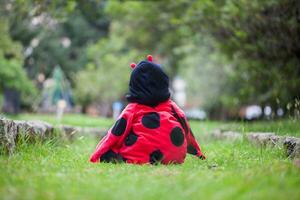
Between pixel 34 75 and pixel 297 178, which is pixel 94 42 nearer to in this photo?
pixel 34 75

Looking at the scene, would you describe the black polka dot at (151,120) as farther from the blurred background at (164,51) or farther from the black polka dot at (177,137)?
the blurred background at (164,51)

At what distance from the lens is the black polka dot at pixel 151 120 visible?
4.84 m

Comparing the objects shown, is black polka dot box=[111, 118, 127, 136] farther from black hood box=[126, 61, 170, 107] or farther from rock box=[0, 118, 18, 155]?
rock box=[0, 118, 18, 155]

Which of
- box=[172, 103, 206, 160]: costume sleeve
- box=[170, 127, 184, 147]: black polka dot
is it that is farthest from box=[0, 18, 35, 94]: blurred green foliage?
box=[170, 127, 184, 147]: black polka dot

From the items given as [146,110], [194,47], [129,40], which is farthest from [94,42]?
[146,110]

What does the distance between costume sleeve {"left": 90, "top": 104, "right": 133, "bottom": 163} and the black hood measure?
0.25 meters

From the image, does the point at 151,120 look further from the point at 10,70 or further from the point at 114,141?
the point at 10,70

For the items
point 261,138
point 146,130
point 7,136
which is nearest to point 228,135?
point 261,138

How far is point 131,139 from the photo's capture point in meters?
4.82

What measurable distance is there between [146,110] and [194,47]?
15.1 metres

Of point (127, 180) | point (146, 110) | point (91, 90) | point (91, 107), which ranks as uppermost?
point (146, 110)

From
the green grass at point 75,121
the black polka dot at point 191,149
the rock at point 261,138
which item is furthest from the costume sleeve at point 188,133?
the green grass at point 75,121

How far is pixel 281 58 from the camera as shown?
34.2 ft

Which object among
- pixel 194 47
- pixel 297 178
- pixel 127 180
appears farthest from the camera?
pixel 194 47
